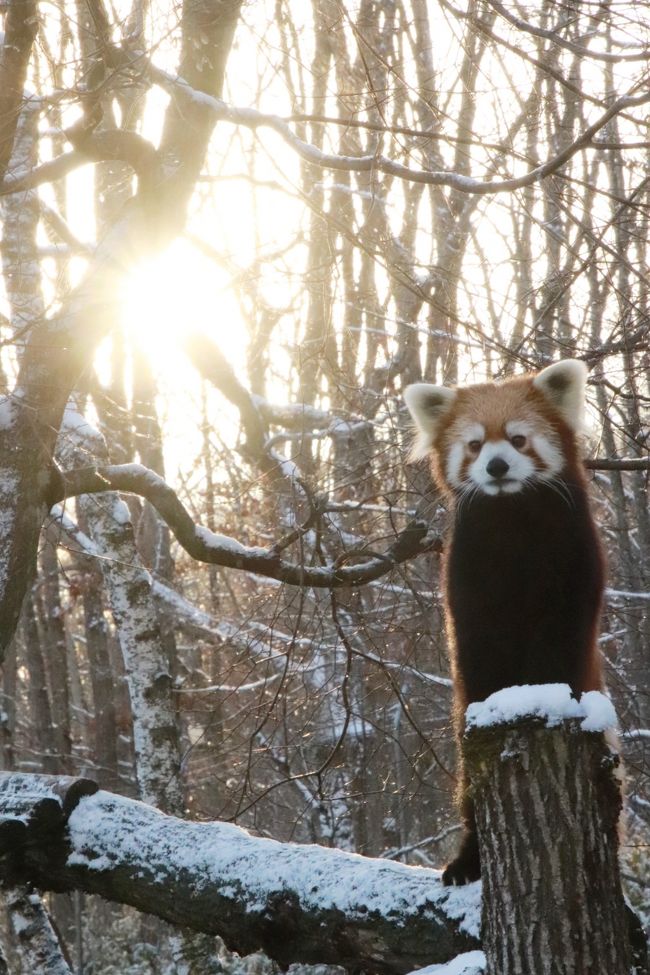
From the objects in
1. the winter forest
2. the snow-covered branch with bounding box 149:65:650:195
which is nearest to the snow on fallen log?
the winter forest

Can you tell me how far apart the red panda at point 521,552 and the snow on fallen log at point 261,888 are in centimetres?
26

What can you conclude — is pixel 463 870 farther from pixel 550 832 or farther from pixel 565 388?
pixel 565 388

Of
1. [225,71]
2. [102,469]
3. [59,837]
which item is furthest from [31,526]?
[225,71]

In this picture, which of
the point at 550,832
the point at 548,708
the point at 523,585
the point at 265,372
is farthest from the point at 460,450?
the point at 265,372

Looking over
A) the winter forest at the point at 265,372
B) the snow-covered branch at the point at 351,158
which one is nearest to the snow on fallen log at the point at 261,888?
the winter forest at the point at 265,372

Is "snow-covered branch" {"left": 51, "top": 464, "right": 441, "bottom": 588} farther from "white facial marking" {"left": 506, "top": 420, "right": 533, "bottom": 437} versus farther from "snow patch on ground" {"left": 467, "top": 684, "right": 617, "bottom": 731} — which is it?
"snow patch on ground" {"left": 467, "top": 684, "right": 617, "bottom": 731}

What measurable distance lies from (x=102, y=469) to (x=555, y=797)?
14.0 feet

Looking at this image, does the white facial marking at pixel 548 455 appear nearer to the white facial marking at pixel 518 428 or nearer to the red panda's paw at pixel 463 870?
the white facial marking at pixel 518 428

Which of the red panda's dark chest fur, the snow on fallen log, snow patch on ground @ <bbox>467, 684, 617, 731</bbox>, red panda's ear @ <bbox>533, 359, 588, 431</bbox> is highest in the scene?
red panda's ear @ <bbox>533, 359, 588, 431</bbox>

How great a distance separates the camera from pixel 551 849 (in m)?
2.71

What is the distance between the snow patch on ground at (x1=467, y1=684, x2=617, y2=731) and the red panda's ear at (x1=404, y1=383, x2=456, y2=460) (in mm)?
1974

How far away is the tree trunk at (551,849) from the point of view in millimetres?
2684

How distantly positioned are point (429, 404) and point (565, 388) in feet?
2.14

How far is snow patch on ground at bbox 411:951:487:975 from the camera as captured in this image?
3008 millimetres
